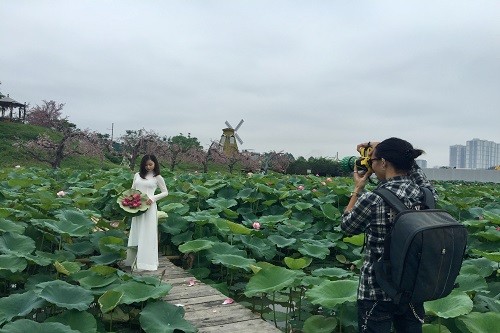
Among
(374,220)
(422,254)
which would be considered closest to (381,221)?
(374,220)

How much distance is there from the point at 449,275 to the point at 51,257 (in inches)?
133

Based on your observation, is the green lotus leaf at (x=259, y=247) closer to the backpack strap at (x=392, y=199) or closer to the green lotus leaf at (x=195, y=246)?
the green lotus leaf at (x=195, y=246)

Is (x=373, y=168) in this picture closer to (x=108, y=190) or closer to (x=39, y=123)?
(x=108, y=190)

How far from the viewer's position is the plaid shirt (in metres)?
2.34

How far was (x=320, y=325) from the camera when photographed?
3469mm

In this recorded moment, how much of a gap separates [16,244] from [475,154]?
119 metres

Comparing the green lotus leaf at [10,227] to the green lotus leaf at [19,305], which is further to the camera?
the green lotus leaf at [10,227]

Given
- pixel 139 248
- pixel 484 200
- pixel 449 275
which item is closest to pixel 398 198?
pixel 449 275

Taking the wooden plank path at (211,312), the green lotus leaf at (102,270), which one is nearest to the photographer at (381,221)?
the wooden plank path at (211,312)

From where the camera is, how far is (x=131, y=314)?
11.8 feet

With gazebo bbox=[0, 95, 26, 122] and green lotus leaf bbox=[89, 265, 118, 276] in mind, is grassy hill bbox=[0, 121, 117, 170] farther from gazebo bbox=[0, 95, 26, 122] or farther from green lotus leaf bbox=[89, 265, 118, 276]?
green lotus leaf bbox=[89, 265, 118, 276]

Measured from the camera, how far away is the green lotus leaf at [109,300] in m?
3.05

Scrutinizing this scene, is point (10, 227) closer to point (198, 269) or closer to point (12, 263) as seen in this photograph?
point (12, 263)

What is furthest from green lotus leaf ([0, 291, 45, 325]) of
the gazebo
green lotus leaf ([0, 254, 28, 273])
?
the gazebo
